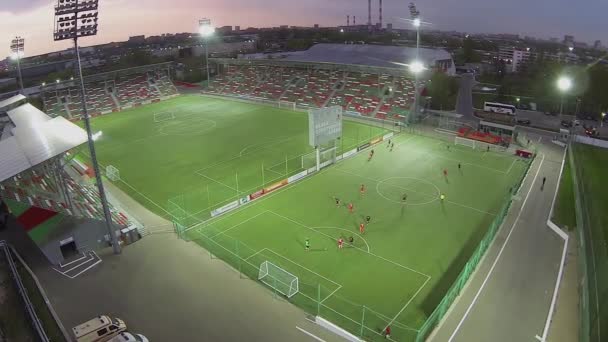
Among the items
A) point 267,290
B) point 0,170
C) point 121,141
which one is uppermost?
point 0,170

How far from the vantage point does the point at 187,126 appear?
56.5 metres

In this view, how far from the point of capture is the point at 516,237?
25344 mm

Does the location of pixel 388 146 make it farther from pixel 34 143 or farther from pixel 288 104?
pixel 34 143

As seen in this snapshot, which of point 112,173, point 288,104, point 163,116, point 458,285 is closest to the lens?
point 458,285

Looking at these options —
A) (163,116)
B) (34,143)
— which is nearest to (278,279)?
(34,143)

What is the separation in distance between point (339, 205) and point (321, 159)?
32.0ft

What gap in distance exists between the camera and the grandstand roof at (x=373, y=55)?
88125 millimetres

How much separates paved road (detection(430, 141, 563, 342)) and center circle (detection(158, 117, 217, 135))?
4117 centimetres

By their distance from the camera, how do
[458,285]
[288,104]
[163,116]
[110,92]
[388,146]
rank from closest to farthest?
1. [458,285]
2. [388,146]
3. [163,116]
4. [288,104]
5. [110,92]

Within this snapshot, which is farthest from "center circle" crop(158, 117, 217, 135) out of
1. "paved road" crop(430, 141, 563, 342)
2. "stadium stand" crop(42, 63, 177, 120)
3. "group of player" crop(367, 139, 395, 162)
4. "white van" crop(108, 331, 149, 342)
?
"paved road" crop(430, 141, 563, 342)

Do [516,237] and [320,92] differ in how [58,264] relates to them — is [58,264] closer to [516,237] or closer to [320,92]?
[516,237]

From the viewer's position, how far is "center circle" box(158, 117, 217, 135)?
176 ft

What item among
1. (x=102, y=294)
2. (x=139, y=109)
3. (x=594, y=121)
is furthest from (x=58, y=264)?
(x=594, y=121)

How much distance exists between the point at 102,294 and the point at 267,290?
902 centimetres
